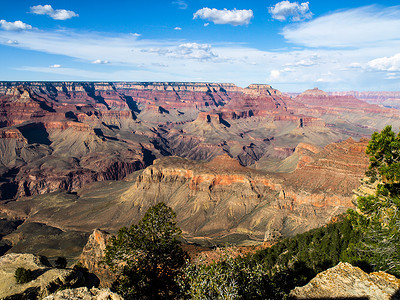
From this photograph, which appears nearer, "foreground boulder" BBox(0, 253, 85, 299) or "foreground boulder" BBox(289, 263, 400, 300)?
"foreground boulder" BBox(289, 263, 400, 300)

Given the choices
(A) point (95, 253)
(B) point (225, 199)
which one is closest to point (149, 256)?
(A) point (95, 253)

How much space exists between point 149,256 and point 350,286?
16560 millimetres

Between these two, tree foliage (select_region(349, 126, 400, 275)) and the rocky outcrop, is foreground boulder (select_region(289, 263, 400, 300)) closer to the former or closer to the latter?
tree foliage (select_region(349, 126, 400, 275))

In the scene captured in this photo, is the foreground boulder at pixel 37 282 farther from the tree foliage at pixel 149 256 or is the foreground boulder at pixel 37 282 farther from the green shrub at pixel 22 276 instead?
the tree foliage at pixel 149 256

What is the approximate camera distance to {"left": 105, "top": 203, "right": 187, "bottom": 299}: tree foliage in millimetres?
24297

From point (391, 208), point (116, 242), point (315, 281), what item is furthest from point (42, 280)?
point (391, 208)

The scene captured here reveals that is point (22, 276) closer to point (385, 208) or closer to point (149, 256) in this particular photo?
point (149, 256)

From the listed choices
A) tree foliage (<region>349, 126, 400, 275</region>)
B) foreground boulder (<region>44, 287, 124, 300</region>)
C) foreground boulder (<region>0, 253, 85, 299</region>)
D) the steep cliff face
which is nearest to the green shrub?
foreground boulder (<region>0, 253, 85, 299</region>)

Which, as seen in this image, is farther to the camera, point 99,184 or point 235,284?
point 99,184

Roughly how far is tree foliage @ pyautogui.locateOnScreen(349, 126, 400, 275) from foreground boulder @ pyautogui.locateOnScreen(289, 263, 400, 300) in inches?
86.0

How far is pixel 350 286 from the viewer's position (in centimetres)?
1975

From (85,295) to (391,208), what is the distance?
943 inches

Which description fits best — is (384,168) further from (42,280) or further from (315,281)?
(42,280)

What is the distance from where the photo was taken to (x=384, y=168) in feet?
75.8
